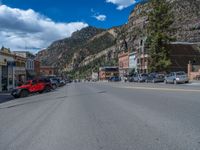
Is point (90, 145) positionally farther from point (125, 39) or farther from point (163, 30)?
point (125, 39)

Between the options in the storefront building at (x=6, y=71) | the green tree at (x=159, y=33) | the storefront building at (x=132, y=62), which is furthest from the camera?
the storefront building at (x=132, y=62)

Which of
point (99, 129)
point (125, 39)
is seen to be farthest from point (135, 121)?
point (125, 39)

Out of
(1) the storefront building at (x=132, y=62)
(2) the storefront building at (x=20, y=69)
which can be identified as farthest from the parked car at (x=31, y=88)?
(1) the storefront building at (x=132, y=62)

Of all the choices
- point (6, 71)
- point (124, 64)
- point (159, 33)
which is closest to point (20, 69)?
point (6, 71)

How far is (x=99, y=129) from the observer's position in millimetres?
10219

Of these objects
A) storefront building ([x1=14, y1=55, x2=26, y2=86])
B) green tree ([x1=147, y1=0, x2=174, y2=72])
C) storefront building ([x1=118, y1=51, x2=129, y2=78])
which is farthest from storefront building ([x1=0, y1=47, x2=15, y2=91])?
storefront building ([x1=118, y1=51, x2=129, y2=78])

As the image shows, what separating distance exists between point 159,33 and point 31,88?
37151mm

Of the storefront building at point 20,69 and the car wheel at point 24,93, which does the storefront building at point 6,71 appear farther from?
the car wheel at point 24,93

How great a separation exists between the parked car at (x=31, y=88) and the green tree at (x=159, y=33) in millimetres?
32506

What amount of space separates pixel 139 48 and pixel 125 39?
5523cm

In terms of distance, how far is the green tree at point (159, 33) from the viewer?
68.9 meters

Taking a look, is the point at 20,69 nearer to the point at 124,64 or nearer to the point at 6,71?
the point at 6,71

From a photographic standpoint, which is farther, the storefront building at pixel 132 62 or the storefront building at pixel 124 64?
the storefront building at pixel 124 64

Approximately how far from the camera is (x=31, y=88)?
127 ft
